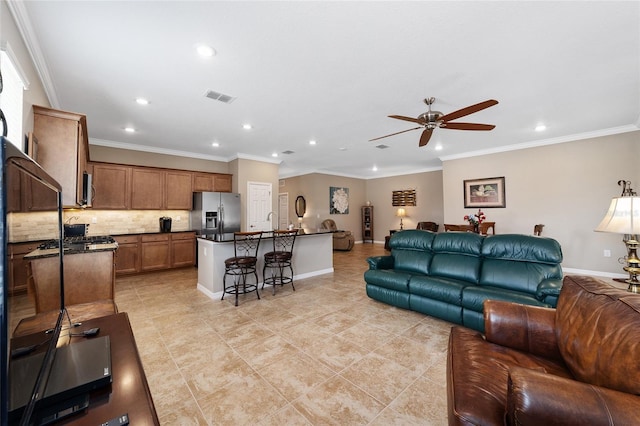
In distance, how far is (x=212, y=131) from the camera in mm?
4770

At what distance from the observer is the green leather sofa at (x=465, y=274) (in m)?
2.74

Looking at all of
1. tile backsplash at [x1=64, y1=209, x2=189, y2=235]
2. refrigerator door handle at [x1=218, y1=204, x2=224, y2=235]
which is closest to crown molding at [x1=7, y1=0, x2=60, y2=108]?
tile backsplash at [x1=64, y1=209, x2=189, y2=235]

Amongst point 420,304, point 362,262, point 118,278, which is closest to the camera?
point 420,304

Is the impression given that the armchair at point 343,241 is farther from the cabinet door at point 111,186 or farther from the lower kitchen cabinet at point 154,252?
the cabinet door at point 111,186

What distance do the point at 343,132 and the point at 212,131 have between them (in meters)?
2.41

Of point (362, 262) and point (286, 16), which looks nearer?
point (286, 16)

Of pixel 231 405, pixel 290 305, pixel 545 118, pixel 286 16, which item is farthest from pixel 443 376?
pixel 545 118

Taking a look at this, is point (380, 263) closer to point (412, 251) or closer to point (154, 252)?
point (412, 251)

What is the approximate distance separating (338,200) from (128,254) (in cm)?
666

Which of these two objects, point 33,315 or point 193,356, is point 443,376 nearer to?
point 193,356

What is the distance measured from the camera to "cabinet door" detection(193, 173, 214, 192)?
6.29 m

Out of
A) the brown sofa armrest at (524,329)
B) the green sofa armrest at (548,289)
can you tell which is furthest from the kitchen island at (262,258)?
the green sofa armrest at (548,289)

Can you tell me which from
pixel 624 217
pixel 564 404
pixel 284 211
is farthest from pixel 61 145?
pixel 284 211

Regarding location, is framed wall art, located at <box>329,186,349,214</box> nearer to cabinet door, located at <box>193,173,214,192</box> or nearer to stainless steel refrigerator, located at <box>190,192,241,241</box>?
stainless steel refrigerator, located at <box>190,192,241,241</box>
